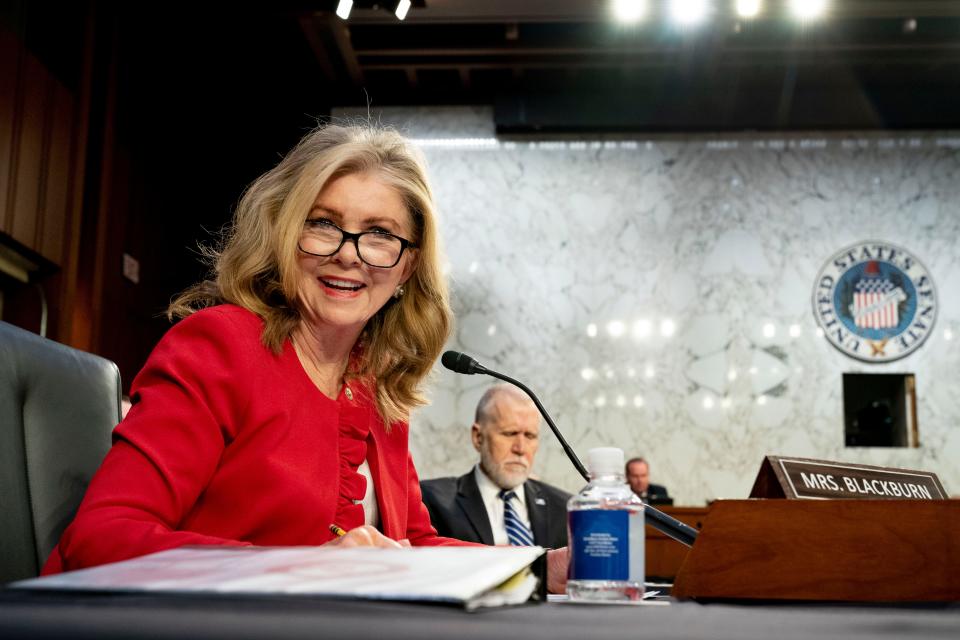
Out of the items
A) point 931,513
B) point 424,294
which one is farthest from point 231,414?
point 931,513

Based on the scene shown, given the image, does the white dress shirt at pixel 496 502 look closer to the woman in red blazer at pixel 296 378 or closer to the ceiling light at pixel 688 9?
the woman in red blazer at pixel 296 378

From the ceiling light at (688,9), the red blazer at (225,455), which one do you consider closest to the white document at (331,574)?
the red blazer at (225,455)

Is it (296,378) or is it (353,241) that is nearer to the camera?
(296,378)

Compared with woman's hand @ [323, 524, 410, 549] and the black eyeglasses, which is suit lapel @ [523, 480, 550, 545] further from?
woman's hand @ [323, 524, 410, 549]

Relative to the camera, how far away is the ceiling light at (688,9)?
5859mm

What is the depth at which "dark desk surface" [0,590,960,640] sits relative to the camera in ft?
1.49

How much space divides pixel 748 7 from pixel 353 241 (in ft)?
16.7

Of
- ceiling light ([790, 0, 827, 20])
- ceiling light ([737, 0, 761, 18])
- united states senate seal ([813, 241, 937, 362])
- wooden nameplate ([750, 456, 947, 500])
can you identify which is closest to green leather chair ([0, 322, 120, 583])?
wooden nameplate ([750, 456, 947, 500])

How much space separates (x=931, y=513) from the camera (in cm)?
94

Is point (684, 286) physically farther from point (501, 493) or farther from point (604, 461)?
point (604, 461)

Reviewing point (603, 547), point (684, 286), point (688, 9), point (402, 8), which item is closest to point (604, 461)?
point (603, 547)

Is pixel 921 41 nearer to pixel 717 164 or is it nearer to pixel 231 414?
pixel 717 164

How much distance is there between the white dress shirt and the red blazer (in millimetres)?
2736

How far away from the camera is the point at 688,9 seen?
231 inches
